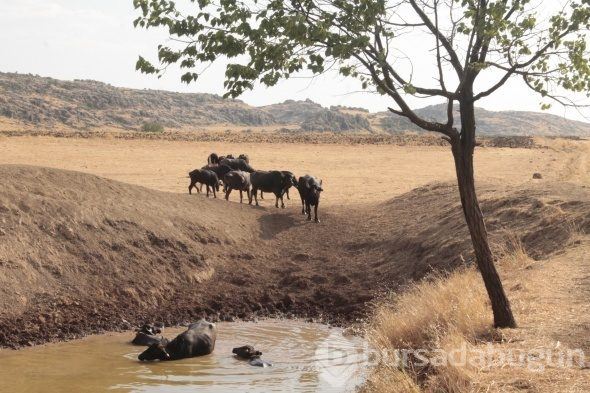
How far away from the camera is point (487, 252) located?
9961mm

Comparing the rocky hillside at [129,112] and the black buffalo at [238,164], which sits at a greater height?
the rocky hillside at [129,112]

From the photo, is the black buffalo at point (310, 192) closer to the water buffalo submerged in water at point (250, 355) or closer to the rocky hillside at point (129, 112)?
the water buffalo submerged in water at point (250, 355)

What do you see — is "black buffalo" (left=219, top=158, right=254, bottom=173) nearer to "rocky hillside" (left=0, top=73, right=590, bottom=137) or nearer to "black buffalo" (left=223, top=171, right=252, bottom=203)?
"black buffalo" (left=223, top=171, right=252, bottom=203)

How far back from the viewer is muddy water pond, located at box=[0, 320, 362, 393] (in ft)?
35.5

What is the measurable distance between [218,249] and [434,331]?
963 cm

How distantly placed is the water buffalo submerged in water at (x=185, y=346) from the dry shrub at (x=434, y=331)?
2856 millimetres

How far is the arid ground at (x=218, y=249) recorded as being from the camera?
14.3 metres

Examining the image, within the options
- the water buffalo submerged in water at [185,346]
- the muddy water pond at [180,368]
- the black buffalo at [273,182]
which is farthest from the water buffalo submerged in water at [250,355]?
the black buffalo at [273,182]

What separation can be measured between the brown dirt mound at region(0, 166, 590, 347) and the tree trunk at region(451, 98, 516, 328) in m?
4.97

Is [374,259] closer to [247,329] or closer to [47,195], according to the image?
[247,329]

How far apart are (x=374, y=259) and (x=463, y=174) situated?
9046 mm

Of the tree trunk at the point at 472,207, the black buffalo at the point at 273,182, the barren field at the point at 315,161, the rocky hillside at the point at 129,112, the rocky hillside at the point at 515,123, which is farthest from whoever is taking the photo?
the rocky hillside at the point at 515,123

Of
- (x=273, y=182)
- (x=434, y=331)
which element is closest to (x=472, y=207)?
(x=434, y=331)

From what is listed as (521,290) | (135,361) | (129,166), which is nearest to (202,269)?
(135,361)
